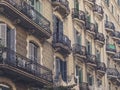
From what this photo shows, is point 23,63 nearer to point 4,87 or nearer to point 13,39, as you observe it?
point 13,39

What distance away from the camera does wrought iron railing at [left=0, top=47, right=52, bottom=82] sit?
29.1 metres

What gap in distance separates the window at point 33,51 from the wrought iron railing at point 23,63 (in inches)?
38.6

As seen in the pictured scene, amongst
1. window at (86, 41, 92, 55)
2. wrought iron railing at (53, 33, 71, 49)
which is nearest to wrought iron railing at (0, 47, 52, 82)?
wrought iron railing at (53, 33, 71, 49)

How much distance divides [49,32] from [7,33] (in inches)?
214

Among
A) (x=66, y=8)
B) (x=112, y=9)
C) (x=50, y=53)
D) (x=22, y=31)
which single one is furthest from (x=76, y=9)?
(x=112, y=9)

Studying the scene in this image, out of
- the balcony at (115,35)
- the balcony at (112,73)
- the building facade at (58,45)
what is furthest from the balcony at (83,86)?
the balcony at (115,35)

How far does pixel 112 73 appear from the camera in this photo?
54875 mm

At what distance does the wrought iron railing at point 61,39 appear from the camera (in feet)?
128

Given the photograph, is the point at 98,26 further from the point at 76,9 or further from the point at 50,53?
the point at 50,53

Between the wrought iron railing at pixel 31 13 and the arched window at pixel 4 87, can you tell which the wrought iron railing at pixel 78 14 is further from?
the arched window at pixel 4 87

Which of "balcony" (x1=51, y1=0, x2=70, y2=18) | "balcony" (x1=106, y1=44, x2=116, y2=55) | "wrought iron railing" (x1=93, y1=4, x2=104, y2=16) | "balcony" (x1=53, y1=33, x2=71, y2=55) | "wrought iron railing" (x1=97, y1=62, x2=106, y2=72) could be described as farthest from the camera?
"balcony" (x1=106, y1=44, x2=116, y2=55)

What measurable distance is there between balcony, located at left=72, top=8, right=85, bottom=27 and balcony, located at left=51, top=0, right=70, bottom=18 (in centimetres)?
241

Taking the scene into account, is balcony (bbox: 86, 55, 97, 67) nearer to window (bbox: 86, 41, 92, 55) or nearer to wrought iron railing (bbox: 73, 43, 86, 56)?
window (bbox: 86, 41, 92, 55)

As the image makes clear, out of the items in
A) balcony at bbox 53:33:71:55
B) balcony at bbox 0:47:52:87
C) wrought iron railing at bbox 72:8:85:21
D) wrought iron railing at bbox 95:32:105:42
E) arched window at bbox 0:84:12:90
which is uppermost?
wrought iron railing at bbox 72:8:85:21
